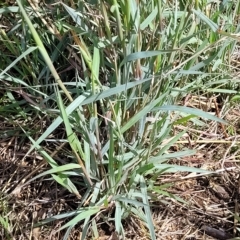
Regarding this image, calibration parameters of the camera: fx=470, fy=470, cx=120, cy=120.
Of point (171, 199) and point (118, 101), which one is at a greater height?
point (118, 101)

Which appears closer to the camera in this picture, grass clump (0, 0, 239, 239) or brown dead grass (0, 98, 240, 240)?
grass clump (0, 0, 239, 239)

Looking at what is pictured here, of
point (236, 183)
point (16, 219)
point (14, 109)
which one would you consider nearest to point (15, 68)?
point (14, 109)

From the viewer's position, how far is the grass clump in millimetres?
1060

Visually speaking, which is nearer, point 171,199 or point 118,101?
point 118,101

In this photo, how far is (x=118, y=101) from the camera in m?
1.09

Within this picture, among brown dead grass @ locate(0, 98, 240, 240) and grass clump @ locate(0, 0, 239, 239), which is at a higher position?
grass clump @ locate(0, 0, 239, 239)

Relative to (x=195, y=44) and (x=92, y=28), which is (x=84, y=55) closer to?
(x=92, y=28)

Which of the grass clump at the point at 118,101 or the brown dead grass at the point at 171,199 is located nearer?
the grass clump at the point at 118,101

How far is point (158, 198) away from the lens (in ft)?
4.05

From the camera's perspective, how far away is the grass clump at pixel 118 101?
1060 mm

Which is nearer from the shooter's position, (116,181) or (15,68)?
(116,181)

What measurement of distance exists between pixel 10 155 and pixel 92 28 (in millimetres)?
466

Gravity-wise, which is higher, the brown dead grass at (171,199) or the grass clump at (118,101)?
the grass clump at (118,101)

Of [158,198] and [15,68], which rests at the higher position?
[15,68]
